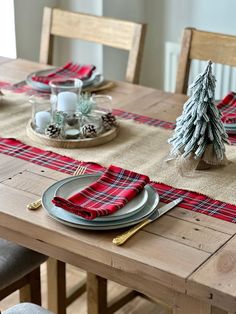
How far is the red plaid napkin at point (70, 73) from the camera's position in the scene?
82.3 inches

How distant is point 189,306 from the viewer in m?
1.20

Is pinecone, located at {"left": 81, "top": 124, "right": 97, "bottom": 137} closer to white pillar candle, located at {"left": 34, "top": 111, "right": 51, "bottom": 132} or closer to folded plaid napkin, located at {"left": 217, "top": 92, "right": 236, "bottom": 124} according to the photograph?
white pillar candle, located at {"left": 34, "top": 111, "right": 51, "bottom": 132}

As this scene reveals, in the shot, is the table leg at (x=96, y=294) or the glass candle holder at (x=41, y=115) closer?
the glass candle holder at (x=41, y=115)

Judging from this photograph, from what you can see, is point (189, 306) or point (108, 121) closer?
point (189, 306)

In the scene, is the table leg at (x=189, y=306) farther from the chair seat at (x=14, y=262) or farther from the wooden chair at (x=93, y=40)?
the wooden chair at (x=93, y=40)

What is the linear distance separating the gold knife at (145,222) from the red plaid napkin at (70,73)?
801 mm

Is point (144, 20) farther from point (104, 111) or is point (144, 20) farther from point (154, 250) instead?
point (154, 250)

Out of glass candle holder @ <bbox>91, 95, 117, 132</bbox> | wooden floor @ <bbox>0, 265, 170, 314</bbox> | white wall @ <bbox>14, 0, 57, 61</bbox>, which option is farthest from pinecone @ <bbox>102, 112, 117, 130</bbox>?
white wall @ <bbox>14, 0, 57, 61</bbox>

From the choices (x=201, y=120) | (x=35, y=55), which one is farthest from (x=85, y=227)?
(x=35, y=55)

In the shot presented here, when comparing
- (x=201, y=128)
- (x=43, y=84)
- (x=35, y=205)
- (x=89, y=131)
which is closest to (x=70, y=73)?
(x=43, y=84)

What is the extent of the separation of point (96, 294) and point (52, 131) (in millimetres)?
628

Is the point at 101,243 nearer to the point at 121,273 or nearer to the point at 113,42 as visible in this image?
the point at 121,273

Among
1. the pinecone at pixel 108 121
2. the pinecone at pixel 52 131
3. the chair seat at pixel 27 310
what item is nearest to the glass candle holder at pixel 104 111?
the pinecone at pixel 108 121

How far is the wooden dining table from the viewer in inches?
46.0
